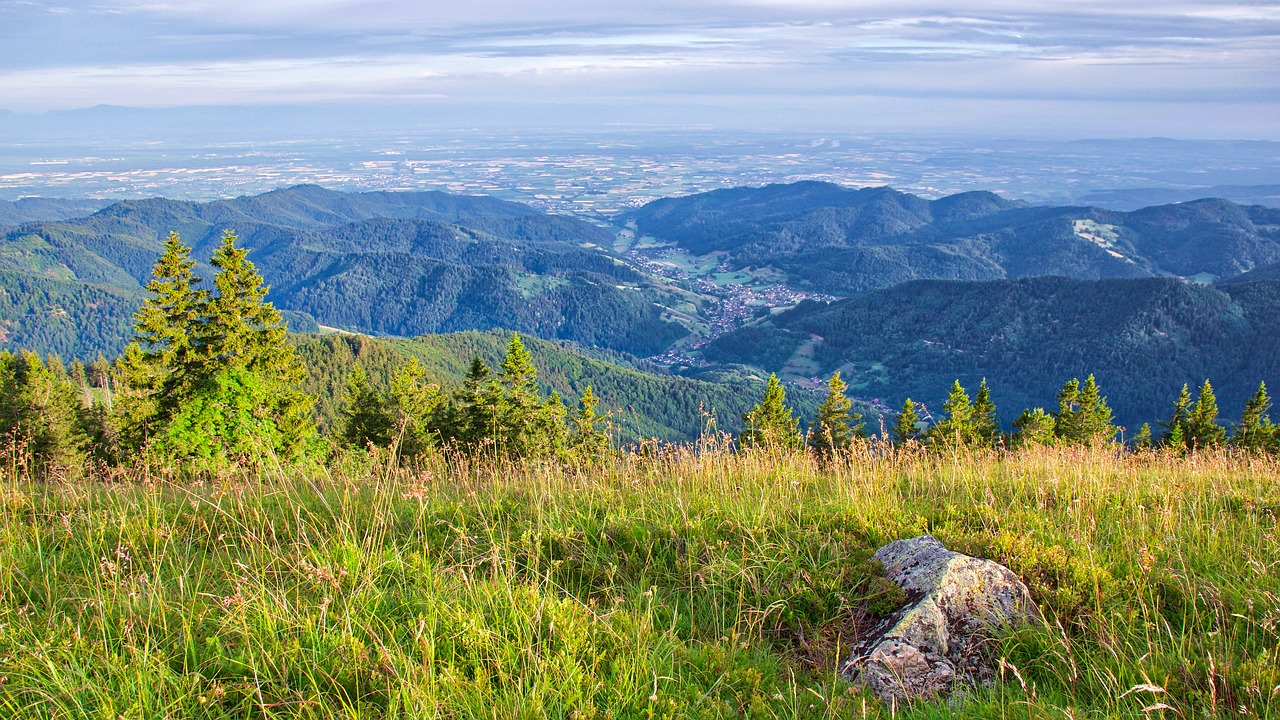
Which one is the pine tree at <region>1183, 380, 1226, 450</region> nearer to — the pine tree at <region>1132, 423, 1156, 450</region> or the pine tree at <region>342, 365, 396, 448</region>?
the pine tree at <region>1132, 423, 1156, 450</region>

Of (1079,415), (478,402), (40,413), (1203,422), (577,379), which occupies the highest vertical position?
(40,413)

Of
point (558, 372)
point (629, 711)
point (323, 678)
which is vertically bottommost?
point (558, 372)

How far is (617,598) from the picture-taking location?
3920 mm

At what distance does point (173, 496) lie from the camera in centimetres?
616

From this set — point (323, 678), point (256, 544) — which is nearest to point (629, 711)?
point (323, 678)

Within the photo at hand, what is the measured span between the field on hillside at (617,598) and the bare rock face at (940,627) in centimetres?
13

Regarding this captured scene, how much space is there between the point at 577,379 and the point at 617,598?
181771mm

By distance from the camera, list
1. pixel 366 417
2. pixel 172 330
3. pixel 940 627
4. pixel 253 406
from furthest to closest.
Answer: pixel 366 417 → pixel 172 330 → pixel 253 406 → pixel 940 627

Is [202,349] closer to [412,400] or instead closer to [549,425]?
[412,400]

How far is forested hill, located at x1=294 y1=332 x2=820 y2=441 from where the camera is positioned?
129750 mm

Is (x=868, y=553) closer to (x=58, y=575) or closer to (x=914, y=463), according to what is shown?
(x=914, y=463)

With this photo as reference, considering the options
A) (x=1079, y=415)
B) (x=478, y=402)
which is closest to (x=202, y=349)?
(x=478, y=402)

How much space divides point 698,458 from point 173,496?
208 inches

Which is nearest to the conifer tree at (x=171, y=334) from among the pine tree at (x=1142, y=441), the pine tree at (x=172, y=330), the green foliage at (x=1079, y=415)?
the pine tree at (x=172, y=330)
